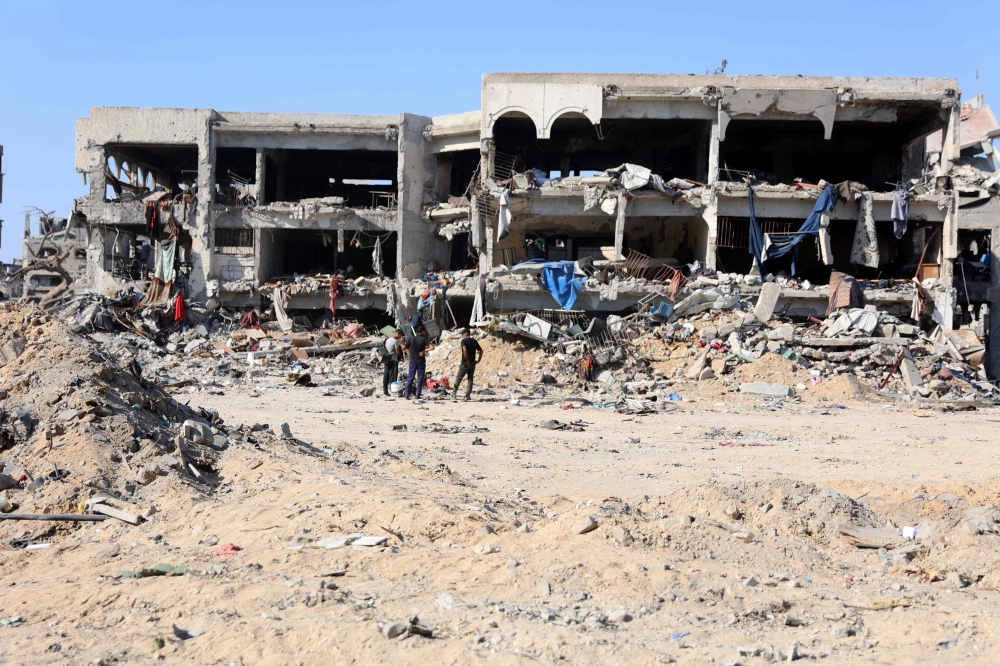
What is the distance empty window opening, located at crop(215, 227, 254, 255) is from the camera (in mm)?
27047

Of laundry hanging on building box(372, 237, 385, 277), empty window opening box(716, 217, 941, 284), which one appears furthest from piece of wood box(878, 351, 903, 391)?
laundry hanging on building box(372, 237, 385, 277)

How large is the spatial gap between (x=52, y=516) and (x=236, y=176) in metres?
23.4

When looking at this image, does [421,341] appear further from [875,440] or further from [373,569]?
[373,569]

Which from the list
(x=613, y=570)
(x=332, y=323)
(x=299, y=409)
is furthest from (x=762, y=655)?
(x=332, y=323)

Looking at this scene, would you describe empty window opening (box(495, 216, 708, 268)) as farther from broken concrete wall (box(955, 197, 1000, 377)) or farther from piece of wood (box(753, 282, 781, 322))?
broken concrete wall (box(955, 197, 1000, 377))

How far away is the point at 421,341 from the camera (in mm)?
15109

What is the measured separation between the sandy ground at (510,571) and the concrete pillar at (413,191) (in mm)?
18491

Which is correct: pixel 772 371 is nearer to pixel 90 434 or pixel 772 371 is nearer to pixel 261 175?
pixel 90 434

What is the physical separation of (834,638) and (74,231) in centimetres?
3892

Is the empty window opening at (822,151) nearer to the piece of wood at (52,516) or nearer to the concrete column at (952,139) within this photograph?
the concrete column at (952,139)

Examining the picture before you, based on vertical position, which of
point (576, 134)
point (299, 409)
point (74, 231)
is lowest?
point (299, 409)

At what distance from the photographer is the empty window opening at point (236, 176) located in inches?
1076

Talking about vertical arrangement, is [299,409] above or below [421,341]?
below

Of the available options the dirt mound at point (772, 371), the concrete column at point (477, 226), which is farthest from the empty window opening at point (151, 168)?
the dirt mound at point (772, 371)
